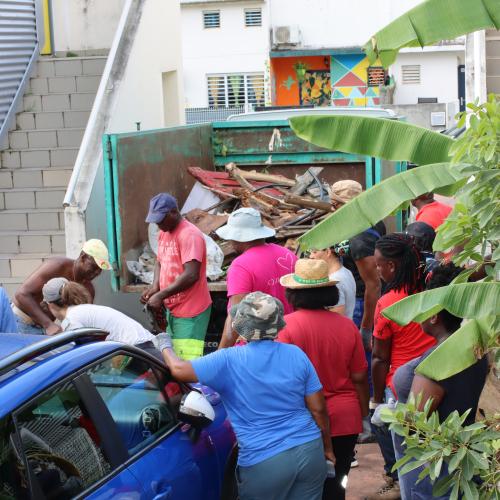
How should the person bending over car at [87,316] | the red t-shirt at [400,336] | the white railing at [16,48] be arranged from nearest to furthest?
the red t-shirt at [400,336] → the person bending over car at [87,316] → the white railing at [16,48]

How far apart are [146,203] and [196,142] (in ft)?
5.26

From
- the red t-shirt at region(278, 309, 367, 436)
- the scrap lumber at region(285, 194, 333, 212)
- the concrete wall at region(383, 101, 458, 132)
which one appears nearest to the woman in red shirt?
the red t-shirt at region(278, 309, 367, 436)

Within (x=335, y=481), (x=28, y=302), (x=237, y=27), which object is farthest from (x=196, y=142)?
(x=237, y=27)

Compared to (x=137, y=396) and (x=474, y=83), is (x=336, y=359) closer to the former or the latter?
(x=137, y=396)

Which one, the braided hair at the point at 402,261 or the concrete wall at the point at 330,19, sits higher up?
the concrete wall at the point at 330,19

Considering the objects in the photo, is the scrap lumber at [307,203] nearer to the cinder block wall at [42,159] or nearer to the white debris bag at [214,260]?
the white debris bag at [214,260]

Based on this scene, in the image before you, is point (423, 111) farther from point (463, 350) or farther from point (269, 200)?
point (463, 350)

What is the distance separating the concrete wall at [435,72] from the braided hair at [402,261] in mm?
31837

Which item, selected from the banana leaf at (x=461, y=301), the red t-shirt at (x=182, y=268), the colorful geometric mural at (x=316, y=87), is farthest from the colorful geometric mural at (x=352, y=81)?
the banana leaf at (x=461, y=301)

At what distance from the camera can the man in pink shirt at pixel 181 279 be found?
7066 mm

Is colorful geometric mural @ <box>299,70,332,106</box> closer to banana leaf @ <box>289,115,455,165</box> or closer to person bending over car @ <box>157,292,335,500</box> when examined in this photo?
banana leaf @ <box>289,115,455,165</box>

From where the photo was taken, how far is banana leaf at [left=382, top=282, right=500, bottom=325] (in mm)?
3572

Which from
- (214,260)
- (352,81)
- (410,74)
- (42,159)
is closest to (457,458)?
(214,260)

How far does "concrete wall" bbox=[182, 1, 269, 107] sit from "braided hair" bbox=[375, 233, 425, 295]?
32.0m
